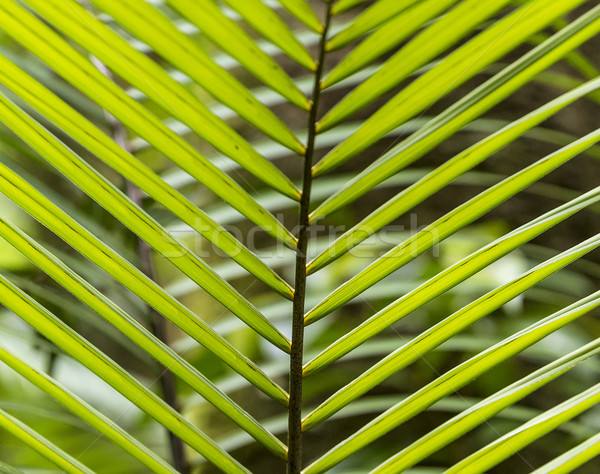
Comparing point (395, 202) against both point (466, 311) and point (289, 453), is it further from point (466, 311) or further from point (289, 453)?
point (289, 453)

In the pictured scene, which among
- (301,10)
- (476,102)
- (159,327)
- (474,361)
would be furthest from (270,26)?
(159,327)

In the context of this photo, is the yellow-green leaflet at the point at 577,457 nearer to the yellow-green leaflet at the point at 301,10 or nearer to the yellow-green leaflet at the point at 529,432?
the yellow-green leaflet at the point at 529,432

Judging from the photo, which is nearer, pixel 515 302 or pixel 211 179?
pixel 211 179

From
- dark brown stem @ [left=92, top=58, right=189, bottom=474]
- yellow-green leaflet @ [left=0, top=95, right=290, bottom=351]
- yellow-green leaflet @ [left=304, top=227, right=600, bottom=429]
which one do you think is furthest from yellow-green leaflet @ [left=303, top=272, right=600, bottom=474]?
dark brown stem @ [left=92, top=58, right=189, bottom=474]

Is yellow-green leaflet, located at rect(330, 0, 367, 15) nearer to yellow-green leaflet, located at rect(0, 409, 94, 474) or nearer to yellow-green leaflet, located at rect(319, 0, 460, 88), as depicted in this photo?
yellow-green leaflet, located at rect(319, 0, 460, 88)

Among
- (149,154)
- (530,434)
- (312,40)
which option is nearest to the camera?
(530,434)

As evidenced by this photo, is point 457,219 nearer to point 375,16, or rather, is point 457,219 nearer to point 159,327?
point 375,16

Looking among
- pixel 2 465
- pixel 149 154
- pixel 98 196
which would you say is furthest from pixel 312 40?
pixel 2 465
